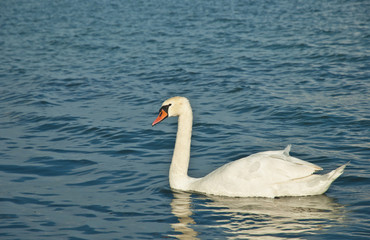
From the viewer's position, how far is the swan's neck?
8.61 metres

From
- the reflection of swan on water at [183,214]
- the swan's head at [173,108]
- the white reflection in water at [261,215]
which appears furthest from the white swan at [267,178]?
the swan's head at [173,108]

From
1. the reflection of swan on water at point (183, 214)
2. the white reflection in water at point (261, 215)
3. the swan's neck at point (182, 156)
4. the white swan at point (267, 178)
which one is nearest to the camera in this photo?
the white reflection in water at point (261, 215)

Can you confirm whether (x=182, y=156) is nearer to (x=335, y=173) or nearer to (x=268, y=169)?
(x=268, y=169)

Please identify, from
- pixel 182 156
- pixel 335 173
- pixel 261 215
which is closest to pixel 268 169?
pixel 261 215

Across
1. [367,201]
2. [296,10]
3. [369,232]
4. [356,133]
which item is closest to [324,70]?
[356,133]

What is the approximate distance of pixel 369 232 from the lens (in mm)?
6660

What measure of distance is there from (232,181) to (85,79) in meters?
10.1

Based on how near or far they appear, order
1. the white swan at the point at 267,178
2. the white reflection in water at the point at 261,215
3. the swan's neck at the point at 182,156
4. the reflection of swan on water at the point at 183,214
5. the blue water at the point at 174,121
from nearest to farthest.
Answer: the white reflection in water at the point at 261,215, the reflection of swan on water at the point at 183,214, the blue water at the point at 174,121, the white swan at the point at 267,178, the swan's neck at the point at 182,156

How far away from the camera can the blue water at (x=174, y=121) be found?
24.0ft

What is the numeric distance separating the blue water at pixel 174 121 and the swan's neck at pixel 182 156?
22 centimetres

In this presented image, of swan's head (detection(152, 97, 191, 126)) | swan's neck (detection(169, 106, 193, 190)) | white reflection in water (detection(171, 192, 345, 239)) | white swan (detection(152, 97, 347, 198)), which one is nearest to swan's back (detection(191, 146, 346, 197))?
white swan (detection(152, 97, 347, 198))

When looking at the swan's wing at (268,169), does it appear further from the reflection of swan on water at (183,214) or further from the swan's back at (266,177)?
the reflection of swan on water at (183,214)

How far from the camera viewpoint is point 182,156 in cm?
877

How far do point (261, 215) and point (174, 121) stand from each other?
5788mm
